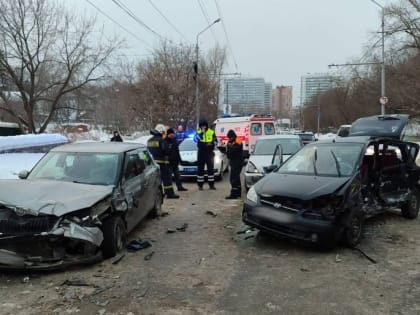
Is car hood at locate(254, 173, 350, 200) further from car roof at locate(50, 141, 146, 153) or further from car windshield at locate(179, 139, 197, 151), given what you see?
car windshield at locate(179, 139, 197, 151)

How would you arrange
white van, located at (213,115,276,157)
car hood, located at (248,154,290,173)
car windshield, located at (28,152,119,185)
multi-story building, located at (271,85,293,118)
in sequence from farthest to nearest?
multi-story building, located at (271,85,293,118), white van, located at (213,115,276,157), car hood, located at (248,154,290,173), car windshield, located at (28,152,119,185)

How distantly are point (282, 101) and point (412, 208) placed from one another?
344 feet

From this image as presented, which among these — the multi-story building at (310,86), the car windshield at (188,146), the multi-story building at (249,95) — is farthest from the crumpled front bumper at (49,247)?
the multi-story building at (310,86)

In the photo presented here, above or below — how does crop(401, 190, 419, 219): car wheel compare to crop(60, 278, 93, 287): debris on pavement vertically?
above

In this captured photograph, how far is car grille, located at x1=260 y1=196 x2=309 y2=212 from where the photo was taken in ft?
19.7

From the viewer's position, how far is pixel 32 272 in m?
5.09

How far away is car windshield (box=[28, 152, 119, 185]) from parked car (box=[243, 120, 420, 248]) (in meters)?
2.14

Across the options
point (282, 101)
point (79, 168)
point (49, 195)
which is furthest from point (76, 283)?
point (282, 101)

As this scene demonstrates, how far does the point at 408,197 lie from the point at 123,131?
3633 cm

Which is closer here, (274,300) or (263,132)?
(274,300)

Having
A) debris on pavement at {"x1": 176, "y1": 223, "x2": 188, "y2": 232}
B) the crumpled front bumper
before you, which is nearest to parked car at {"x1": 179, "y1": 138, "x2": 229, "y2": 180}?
debris on pavement at {"x1": 176, "y1": 223, "x2": 188, "y2": 232}

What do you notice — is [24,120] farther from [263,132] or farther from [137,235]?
[137,235]

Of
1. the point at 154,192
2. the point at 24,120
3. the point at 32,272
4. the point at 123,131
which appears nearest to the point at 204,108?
the point at 123,131

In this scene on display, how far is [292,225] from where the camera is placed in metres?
5.96
